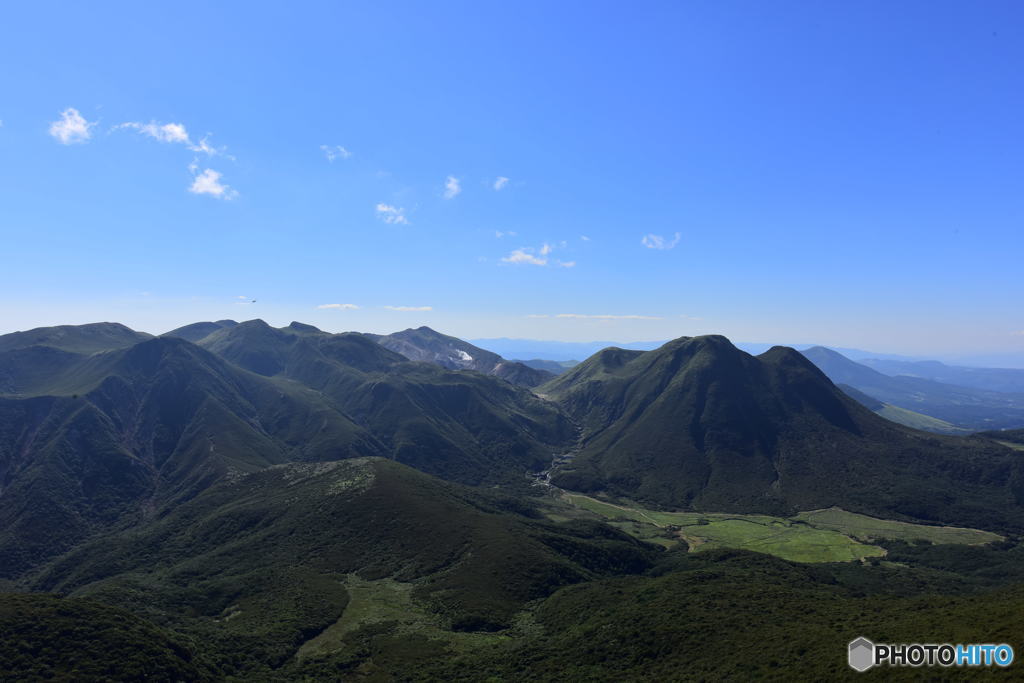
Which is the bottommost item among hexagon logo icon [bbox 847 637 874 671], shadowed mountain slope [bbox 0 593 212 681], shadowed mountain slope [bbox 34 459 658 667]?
shadowed mountain slope [bbox 34 459 658 667]

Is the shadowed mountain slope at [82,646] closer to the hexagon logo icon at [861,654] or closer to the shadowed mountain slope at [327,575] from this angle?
the shadowed mountain slope at [327,575]

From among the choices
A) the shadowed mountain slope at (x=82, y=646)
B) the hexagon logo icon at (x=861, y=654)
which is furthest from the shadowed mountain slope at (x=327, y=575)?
the hexagon logo icon at (x=861, y=654)

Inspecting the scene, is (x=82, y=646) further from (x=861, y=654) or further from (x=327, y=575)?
(x=861, y=654)

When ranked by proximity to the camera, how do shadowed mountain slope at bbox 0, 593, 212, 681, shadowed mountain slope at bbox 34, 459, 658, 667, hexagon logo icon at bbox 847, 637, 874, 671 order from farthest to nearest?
shadowed mountain slope at bbox 34, 459, 658, 667 → shadowed mountain slope at bbox 0, 593, 212, 681 → hexagon logo icon at bbox 847, 637, 874, 671

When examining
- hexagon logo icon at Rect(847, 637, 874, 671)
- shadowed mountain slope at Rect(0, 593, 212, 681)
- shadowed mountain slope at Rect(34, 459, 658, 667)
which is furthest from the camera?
shadowed mountain slope at Rect(34, 459, 658, 667)

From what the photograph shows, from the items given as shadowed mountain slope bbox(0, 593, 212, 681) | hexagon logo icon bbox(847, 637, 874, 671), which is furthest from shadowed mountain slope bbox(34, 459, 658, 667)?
hexagon logo icon bbox(847, 637, 874, 671)

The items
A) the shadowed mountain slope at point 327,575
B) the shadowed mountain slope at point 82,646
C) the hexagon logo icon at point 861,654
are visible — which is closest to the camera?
the hexagon logo icon at point 861,654

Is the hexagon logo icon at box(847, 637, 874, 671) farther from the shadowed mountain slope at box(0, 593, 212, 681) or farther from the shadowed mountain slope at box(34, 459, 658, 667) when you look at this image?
the shadowed mountain slope at box(0, 593, 212, 681)

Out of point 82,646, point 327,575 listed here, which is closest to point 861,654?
point 82,646

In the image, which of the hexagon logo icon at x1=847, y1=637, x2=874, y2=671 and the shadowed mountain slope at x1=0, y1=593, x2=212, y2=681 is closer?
the hexagon logo icon at x1=847, y1=637, x2=874, y2=671
